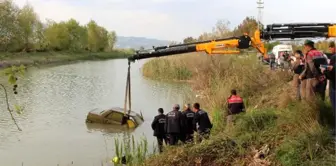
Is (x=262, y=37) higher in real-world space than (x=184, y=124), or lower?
higher

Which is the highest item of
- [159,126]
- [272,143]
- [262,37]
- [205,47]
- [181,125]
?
[262,37]

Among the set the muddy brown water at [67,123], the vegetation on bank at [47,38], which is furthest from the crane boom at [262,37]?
the vegetation on bank at [47,38]

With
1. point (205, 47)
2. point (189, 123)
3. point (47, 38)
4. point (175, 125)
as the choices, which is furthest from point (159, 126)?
point (47, 38)

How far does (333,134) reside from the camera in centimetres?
780

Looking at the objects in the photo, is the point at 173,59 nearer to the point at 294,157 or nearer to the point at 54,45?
the point at 294,157

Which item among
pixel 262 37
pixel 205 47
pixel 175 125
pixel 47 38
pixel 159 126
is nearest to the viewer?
pixel 262 37

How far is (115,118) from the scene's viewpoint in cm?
1909

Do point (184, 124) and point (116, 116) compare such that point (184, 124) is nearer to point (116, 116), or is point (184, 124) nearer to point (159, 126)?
point (159, 126)

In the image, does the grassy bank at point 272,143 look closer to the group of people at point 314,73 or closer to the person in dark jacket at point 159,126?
the group of people at point 314,73

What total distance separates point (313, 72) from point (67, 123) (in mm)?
13192

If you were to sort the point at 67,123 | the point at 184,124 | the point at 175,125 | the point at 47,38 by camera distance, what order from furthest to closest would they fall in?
1. the point at 47,38
2. the point at 67,123
3. the point at 184,124
4. the point at 175,125

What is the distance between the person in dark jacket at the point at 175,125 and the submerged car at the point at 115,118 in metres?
6.90

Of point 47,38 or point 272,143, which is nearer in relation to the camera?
point 272,143

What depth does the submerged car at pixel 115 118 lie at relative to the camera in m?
18.8
